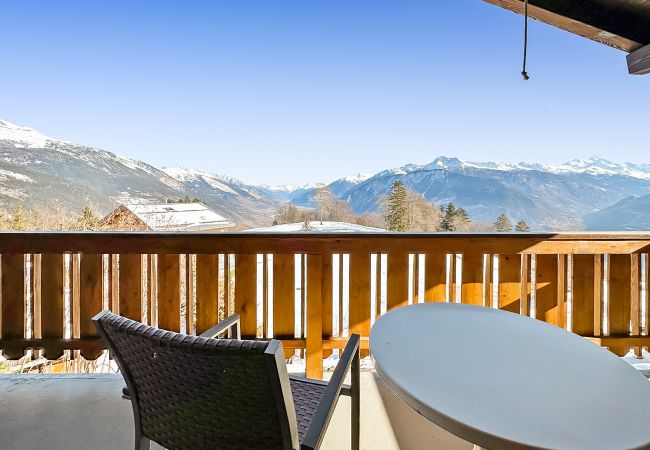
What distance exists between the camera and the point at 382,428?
1.91m

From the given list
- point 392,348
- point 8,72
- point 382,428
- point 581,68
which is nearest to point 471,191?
point 382,428

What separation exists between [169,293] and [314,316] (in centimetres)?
98

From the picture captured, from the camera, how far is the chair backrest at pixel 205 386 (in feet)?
2.57

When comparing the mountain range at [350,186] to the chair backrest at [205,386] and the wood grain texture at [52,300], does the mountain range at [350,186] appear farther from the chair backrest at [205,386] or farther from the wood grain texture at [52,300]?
the chair backrest at [205,386]

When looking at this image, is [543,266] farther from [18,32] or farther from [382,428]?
[18,32]

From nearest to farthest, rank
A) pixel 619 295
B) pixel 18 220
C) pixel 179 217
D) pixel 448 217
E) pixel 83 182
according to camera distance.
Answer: pixel 619 295 → pixel 448 217 → pixel 179 217 → pixel 18 220 → pixel 83 182

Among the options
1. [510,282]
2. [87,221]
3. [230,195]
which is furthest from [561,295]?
[87,221]

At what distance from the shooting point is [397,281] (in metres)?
2.46

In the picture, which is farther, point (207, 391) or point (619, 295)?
point (619, 295)

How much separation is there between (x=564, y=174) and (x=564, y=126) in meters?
1.88

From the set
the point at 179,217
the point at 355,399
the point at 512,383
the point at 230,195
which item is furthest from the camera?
the point at 230,195

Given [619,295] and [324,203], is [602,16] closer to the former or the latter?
[619,295]

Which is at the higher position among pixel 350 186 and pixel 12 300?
pixel 350 186

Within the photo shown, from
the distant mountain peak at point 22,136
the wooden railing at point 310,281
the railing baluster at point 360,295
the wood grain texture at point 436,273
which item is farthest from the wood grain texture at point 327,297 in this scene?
the distant mountain peak at point 22,136
